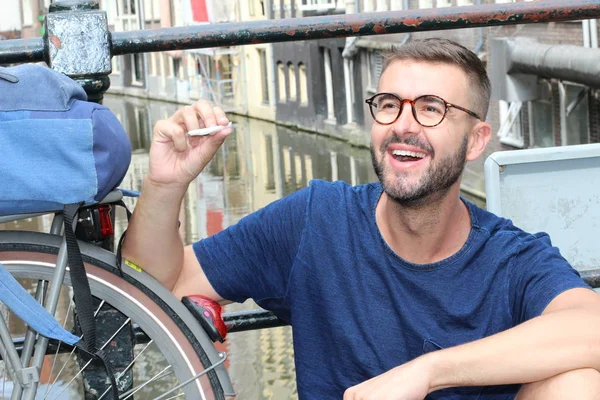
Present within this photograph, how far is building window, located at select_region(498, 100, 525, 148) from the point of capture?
1638cm

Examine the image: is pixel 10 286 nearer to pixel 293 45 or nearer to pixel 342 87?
pixel 342 87

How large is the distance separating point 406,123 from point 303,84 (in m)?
26.2

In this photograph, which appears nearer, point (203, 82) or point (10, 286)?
point (10, 286)

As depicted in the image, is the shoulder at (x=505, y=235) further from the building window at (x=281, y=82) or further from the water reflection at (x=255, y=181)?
the building window at (x=281, y=82)

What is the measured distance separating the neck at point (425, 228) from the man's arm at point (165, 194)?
13.7 inches

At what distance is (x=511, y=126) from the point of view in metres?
16.6

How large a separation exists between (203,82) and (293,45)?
671 cm

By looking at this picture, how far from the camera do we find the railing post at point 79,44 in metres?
2.23

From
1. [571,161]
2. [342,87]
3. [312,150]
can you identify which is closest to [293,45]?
[342,87]

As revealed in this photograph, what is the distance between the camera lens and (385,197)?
7.42 ft

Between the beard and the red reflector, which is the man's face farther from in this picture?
the red reflector

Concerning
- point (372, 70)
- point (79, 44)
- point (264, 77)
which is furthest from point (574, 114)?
point (264, 77)

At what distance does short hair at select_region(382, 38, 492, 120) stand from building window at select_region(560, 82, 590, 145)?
1256 centimetres

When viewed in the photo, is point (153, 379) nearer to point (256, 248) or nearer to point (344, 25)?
point (256, 248)
